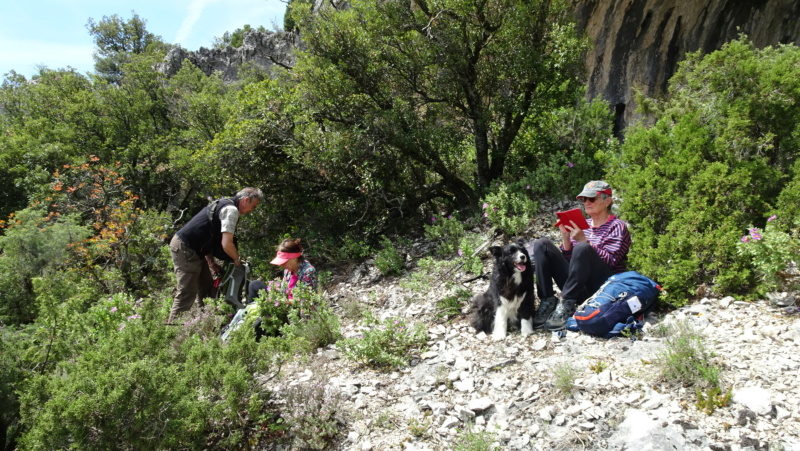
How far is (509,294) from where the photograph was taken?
397 centimetres

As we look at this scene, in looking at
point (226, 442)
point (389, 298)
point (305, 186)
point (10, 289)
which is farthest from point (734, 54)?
point (10, 289)

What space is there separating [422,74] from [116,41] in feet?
127

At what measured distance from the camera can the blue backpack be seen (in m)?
3.64

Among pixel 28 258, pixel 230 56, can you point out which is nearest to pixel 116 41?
pixel 230 56

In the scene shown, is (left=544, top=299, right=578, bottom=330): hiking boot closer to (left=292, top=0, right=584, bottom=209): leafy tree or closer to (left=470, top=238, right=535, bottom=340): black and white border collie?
(left=470, top=238, right=535, bottom=340): black and white border collie

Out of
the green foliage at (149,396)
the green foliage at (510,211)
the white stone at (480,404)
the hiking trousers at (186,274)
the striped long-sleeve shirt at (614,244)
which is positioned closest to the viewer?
the green foliage at (149,396)

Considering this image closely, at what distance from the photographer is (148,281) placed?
28.0 feet

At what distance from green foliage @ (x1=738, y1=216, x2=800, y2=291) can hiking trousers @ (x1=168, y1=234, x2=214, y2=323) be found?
5.83m

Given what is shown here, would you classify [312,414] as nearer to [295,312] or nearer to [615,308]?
[295,312]

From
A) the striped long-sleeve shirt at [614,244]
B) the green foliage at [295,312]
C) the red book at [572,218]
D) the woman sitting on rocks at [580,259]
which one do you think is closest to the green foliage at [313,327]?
the green foliage at [295,312]

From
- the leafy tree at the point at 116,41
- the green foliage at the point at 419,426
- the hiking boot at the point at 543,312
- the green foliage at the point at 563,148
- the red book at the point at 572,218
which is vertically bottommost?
the green foliage at the point at 419,426

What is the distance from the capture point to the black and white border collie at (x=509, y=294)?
396 cm

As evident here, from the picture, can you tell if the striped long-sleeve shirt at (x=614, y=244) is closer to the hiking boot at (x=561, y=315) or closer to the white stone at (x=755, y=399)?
the hiking boot at (x=561, y=315)

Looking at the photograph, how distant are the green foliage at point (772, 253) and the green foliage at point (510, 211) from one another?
304 centimetres
